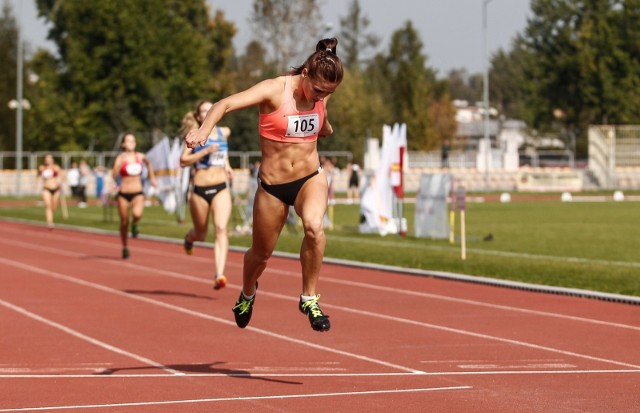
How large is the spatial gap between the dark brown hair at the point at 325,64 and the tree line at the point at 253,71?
6122cm

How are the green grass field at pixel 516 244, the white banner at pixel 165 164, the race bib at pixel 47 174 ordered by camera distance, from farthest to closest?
the white banner at pixel 165 164
the race bib at pixel 47 174
the green grass field at pixel 516 244

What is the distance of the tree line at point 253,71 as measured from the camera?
262 ft

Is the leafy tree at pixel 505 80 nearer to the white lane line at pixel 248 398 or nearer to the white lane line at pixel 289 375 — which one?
the white lane line at pixel 289 375

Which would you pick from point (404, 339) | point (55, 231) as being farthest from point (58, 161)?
point (404, 339)

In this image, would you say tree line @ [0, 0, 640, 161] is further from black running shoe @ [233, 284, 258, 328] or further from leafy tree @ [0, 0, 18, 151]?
black running shoe @ [233, 284, 258, 328]

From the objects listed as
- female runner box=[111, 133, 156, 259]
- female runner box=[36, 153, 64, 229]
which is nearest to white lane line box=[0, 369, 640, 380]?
female runner box=[111, 133, 156, 259]

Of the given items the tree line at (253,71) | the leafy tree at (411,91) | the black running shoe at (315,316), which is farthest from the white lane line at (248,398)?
the leafy tree at (411,91)

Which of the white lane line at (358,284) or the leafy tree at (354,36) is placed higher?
the leafy tree at (354,36)

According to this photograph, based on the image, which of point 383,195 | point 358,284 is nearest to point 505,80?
point 383,195

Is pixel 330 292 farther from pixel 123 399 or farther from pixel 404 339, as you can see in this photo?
pixel 123 399

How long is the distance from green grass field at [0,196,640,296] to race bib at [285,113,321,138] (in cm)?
781

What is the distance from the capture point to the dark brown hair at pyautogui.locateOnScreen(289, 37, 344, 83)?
29.7 ft

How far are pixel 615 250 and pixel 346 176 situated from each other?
43.8m

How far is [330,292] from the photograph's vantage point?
16891 millimetres
